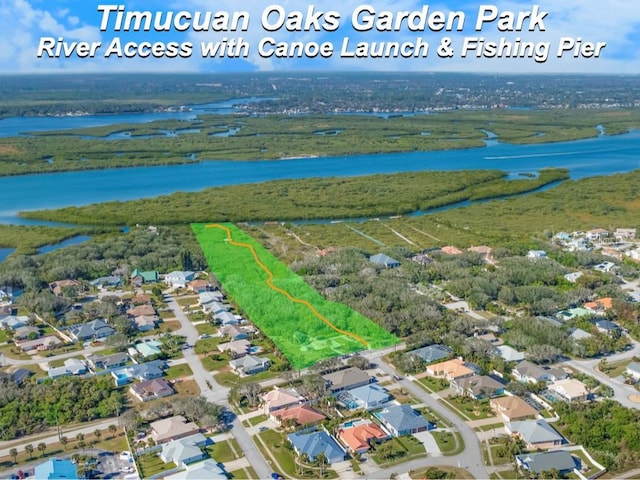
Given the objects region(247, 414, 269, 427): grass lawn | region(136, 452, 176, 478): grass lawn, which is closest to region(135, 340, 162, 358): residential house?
region(247, 414, 269, 427): grass lawn

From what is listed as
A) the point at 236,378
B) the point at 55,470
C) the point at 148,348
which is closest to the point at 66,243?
the point at 148,348

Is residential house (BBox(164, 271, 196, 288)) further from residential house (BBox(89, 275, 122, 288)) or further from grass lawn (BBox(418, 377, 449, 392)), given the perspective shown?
grass lawn (BBox(418, 377, 449, 392))

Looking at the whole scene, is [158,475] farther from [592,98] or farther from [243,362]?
[592,98]

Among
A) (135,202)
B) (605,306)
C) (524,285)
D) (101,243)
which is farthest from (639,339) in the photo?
(135,202)

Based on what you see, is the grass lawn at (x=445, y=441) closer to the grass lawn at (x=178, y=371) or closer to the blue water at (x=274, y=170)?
the grass lawn at (x=178, y=371)

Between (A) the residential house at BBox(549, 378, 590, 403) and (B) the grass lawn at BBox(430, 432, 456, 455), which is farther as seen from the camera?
(A) the residential house at BBox(549, 378, 590, 403)

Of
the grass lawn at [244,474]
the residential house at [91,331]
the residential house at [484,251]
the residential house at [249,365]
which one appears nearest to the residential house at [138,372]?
the residential house at [249,365]

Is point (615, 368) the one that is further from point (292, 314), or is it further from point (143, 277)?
point (143, 277)
